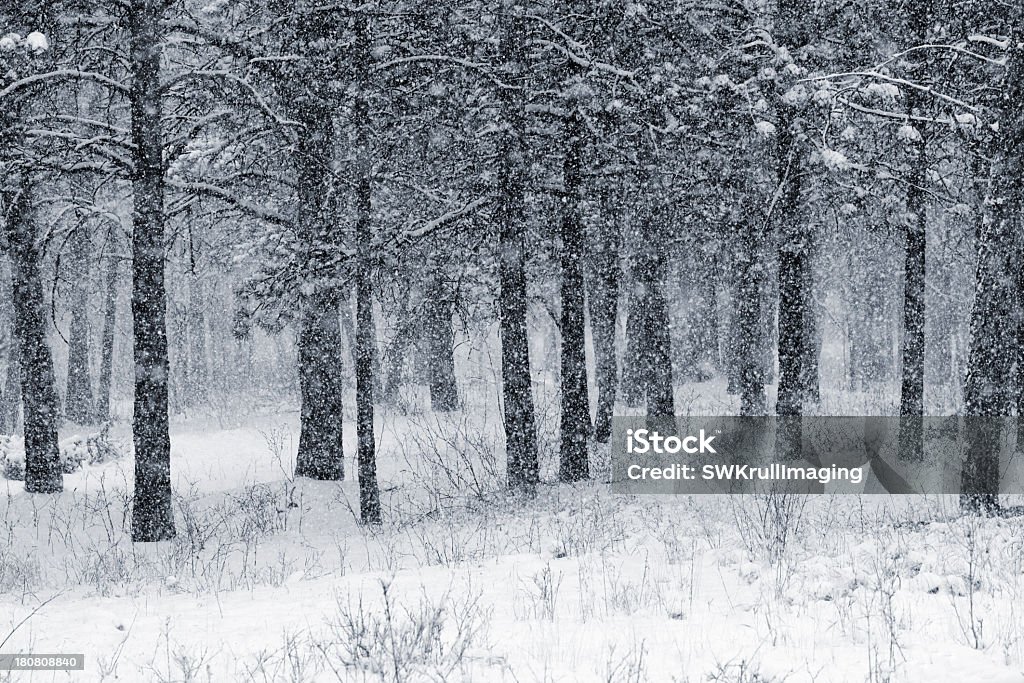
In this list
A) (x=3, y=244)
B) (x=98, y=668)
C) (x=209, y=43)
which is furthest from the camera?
(x=3, y=244)

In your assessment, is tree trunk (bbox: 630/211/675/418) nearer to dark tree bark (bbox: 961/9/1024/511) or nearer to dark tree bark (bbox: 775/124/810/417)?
dark tree bark (bbox: 775/124/810/417)

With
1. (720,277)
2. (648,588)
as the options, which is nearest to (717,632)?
(648,588)

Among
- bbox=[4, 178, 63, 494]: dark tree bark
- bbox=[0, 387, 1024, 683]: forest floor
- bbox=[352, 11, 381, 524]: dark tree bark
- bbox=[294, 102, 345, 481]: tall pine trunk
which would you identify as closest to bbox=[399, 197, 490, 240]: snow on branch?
bbox=[352, 11, 381, 524]: dark tree bark

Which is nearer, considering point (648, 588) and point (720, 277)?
point (648, 588)

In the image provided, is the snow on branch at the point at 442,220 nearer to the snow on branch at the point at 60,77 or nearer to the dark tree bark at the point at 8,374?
the snow on branch at the point at 60,77

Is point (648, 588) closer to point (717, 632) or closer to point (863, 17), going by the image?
point (717, 632)

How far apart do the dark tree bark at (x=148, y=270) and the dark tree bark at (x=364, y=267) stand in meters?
2.63

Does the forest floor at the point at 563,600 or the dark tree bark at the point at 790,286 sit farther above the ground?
the dark tree bark at the point at 790,286

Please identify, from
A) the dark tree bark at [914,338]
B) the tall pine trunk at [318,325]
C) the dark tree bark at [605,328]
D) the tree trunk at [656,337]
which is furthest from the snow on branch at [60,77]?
the dark tree bark at [914,338]

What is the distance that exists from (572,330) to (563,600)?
7.85 m

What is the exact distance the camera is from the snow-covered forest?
23.1 feet

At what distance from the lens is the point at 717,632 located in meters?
5.45

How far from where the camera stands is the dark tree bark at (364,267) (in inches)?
479

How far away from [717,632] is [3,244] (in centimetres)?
1399
